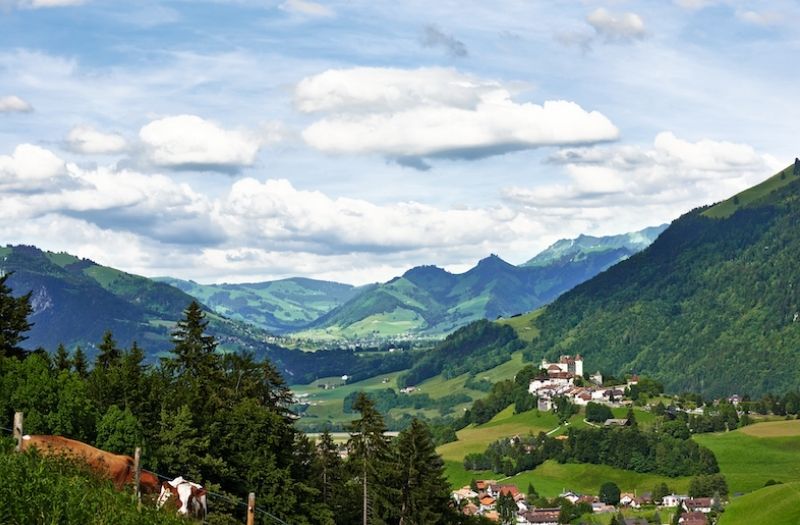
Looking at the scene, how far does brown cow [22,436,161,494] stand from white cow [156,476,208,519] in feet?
6.98

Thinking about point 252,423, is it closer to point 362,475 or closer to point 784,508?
point 362,475

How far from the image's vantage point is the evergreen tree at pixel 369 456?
407ft

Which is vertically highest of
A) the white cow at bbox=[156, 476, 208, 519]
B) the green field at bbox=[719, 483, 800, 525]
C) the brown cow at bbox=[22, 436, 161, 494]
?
the brown cow at bbox=[22, 436, 161, 494]

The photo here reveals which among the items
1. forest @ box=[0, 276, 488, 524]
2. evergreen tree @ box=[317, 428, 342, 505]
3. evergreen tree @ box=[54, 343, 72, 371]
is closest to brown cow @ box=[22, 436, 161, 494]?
forest @ box=[0, 276, 488, 524]

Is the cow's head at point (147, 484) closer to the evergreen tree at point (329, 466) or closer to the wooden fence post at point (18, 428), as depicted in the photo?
the wooden fence post at point (18, 428)

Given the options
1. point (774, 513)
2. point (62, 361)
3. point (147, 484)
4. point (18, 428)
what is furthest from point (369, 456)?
point (774, 513)

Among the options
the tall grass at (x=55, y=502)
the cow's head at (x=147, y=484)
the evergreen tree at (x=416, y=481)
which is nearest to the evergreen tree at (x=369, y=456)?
the evergreen tree at (x=416, y=481)

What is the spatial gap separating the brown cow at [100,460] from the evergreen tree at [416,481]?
176 ft

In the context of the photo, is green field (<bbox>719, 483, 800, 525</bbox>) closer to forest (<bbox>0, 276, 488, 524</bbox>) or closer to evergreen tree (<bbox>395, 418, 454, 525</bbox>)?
forest (<bbox>0, 276, 488, 524</bbox>)

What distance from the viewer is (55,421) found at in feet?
283

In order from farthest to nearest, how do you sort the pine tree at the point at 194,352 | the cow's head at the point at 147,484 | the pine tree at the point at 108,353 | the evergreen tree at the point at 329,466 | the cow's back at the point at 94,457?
the evergreen tree at the point at 329,466 → the pine tree at the point at 194,352 → the pine tree at the point at 108,353 → the cow's head at the point at 147,484 → the cow's back at the point at 94,457

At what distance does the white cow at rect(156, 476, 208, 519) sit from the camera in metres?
68.4

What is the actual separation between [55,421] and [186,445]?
12118 millimetres

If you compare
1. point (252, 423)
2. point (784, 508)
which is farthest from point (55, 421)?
point (784, 508)
